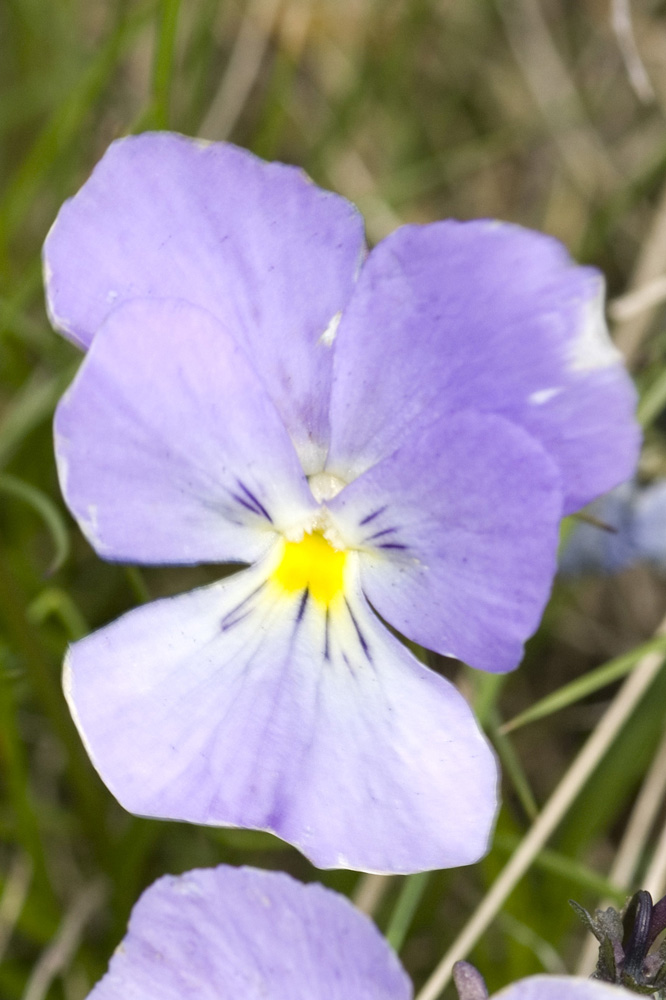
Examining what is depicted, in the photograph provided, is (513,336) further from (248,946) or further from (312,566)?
(248,946)

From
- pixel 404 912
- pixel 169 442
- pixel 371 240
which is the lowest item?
pixel 404 912

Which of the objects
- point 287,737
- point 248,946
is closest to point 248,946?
point 248,946

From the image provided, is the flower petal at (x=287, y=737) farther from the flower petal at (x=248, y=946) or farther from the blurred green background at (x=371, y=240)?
the blurred green background at (x=371, y=240)

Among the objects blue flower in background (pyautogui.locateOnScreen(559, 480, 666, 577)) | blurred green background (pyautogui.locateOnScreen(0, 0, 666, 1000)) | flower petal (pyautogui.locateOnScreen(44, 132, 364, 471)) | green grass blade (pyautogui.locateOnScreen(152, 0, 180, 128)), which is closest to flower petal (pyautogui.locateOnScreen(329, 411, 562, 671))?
flower petal (pyautogui.locateOnScreen(44, 132, 364, 471))

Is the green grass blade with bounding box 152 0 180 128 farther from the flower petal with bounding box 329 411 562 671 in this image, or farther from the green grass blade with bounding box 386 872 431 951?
the green grass blade with bounding box 386 872 431 951

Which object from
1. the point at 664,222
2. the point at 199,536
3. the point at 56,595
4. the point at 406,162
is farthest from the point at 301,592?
the point at 406,162

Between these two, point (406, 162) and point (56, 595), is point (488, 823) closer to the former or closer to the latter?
point (56, 595)
